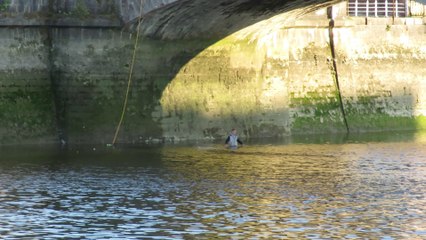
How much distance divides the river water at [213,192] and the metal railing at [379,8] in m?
13.6

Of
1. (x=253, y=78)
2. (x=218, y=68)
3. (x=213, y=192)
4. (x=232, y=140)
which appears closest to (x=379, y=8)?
(x=253, y=78)

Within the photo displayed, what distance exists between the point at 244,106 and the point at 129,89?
20.6 ft

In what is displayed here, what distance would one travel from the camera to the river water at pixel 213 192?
31.6m

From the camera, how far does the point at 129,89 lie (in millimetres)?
53375

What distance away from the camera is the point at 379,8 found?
65625 millimetres

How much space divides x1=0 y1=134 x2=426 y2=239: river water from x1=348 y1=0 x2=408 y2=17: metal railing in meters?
13.6

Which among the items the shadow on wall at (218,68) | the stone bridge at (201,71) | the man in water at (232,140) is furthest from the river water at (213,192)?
the shadow on wall at (218,68)

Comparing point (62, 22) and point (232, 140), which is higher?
point (62, 22)

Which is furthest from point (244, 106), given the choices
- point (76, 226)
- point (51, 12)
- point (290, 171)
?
point (76, 226)

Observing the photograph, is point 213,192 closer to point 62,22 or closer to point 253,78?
point 62,22

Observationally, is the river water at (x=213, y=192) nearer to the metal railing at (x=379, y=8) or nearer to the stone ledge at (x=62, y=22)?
the stone ledge at (x=62, y=22)

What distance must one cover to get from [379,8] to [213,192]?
29867mm

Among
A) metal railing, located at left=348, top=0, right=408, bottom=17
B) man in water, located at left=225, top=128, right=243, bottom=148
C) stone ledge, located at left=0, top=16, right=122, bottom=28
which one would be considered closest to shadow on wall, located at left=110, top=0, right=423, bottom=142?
stone ledge, located at left=0, top=16, right=122, bottom=28

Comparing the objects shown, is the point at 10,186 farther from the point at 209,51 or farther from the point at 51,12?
the point at 209,51
